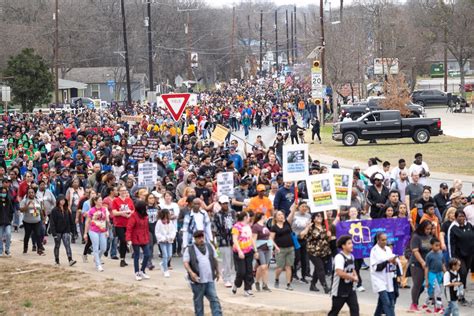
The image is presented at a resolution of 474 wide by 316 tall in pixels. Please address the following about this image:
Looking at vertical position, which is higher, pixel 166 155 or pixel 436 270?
pixel 166 155

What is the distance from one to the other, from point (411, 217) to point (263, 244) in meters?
2.77

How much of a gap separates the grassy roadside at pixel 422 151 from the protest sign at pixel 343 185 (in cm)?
1731

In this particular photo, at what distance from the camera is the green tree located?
69.8m

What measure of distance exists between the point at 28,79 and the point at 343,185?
5629cm

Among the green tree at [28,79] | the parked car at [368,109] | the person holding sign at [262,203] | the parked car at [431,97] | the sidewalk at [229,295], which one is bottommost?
the sidewalk at [229,295]

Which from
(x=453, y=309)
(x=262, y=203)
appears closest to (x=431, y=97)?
(x=262, y=203)

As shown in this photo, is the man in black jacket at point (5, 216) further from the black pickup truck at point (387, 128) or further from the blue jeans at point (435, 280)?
the black pickup truck at point (387, 128)

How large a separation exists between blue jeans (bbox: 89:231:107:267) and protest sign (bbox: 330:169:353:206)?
4448 mm

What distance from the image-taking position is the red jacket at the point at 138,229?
55.6 ft

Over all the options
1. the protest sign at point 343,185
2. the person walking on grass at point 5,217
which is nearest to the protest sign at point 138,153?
the person walking on grass at point 5,217

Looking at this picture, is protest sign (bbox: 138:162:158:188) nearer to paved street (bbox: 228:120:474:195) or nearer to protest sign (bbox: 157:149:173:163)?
protest sign (bbox: 157:149:173:163)

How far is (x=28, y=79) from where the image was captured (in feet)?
230

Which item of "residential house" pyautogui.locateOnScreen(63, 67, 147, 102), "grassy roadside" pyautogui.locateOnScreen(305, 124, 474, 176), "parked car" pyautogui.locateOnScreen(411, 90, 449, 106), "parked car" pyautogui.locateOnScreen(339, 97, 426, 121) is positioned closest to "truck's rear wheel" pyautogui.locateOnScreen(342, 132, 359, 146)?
"grassy roadside" pyautogui.locateOnScreen(305, 124, 474, 176)

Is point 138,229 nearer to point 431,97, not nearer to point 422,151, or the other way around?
point 422,151
